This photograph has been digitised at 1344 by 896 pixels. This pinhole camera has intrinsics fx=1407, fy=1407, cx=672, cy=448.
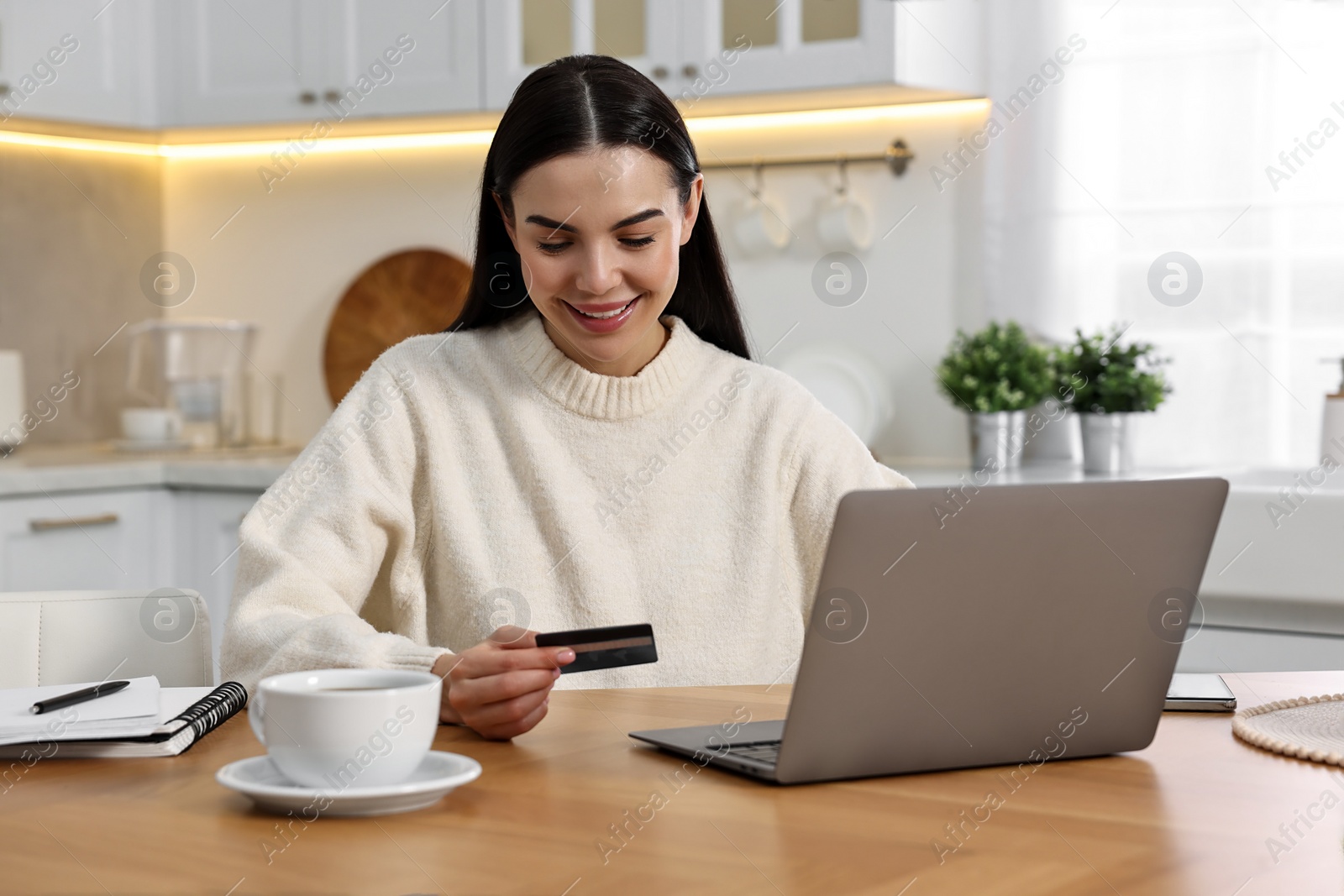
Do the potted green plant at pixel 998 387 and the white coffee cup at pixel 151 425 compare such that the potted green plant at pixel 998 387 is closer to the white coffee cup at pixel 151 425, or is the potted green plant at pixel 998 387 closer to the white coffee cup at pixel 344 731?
the white coffee cup at pixel 151 425

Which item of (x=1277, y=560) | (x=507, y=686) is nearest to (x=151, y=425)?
(x=1277, y=560)

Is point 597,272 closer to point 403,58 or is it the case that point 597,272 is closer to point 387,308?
point 403,58

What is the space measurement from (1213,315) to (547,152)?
5.68ft

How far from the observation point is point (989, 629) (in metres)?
0.88

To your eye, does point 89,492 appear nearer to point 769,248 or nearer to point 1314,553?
point 769,248

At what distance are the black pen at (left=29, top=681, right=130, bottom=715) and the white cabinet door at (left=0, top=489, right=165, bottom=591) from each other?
1.74m

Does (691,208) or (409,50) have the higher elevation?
(409,50)

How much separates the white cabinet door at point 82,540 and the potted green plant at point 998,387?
1.66 meters

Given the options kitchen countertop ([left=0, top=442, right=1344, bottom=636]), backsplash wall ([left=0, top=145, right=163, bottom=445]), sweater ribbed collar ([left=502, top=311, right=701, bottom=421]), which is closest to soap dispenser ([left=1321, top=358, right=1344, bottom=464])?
kitchen countertop ([left=0, top=442, right=1344, bottom=636])

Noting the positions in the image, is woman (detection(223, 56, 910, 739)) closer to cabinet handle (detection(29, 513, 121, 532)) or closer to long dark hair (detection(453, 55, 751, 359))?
long dark hair (detection(453, 55, 751, 359))

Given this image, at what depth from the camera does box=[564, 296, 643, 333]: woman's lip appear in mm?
1432

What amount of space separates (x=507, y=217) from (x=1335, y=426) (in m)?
1.70

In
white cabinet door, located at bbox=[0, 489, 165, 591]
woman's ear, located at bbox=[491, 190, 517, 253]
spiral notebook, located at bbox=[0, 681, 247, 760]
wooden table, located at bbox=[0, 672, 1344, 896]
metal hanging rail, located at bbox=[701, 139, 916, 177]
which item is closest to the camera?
wooden table, located at bbox=[0, 672, 1344, 896]

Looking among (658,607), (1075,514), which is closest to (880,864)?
(1075,514)
